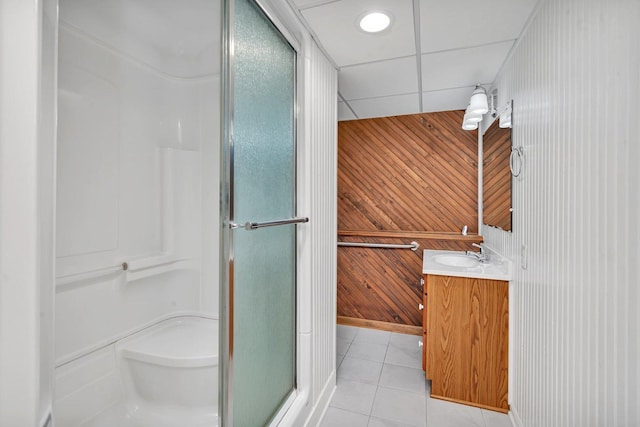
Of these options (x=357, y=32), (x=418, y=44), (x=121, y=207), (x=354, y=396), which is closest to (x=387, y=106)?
(x=418, y=44)

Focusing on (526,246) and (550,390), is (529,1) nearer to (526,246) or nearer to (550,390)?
(526,246)

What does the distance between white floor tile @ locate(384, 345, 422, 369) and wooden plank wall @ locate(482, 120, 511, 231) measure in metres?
1.30

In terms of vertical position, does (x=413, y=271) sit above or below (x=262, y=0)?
below

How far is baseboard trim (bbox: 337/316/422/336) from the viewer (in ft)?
10.2

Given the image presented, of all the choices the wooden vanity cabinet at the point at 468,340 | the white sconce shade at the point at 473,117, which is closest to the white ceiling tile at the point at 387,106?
the white sconce shade at the point at 473,117

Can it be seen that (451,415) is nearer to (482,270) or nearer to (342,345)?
(482,270)

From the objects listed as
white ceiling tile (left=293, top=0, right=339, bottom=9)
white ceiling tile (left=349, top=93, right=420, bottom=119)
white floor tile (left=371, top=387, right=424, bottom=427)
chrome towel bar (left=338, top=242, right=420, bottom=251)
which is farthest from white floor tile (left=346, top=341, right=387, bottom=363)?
white ceiling tile (left=293, top=0, right=339, bottom=9)

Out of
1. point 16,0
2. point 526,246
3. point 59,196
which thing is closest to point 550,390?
point 526,246

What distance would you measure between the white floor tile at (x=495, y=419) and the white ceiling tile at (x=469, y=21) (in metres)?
2.27

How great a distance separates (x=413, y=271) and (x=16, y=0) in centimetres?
316

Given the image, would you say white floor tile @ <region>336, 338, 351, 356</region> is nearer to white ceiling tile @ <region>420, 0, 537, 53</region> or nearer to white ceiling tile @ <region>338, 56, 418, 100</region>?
white ceiling tile @ <region>338, 56, 418, 100</region>

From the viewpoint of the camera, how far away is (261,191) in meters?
1.37

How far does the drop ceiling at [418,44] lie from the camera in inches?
58.5

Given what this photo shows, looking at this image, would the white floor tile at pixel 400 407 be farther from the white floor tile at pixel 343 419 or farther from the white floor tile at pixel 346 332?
the white floor tile at pixel 346 332
